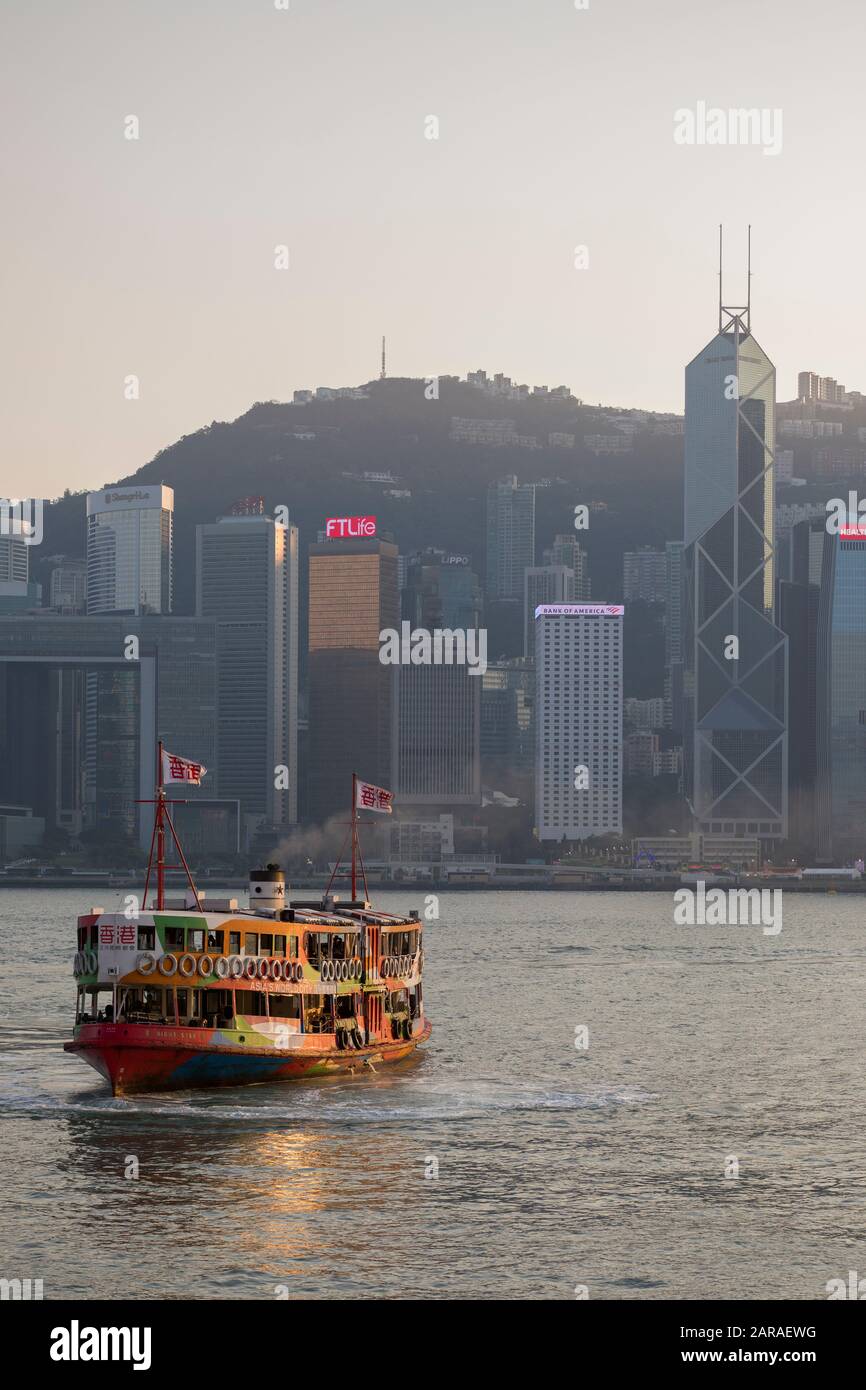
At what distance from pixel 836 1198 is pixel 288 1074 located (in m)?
20.8

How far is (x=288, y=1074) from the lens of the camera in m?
61.0

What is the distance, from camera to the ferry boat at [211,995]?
57.5 m

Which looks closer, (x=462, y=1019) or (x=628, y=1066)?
(x=628, y=1066)

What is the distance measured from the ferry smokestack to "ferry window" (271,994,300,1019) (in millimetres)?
3879

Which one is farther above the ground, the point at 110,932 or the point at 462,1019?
the point at 110,932

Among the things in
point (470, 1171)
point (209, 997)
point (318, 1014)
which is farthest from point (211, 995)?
point (470, 1171)

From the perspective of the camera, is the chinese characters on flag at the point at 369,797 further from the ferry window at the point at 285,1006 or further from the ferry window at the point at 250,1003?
the ferry window at the point at 250,1003

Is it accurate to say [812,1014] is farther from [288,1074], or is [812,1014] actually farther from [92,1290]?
[92,1290]

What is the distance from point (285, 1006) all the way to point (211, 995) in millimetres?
3281

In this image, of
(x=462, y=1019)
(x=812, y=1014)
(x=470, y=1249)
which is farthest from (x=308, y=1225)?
(x=812, y=1014)

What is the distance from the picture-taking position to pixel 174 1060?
57656mm

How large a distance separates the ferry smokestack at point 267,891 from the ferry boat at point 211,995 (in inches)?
18.4
